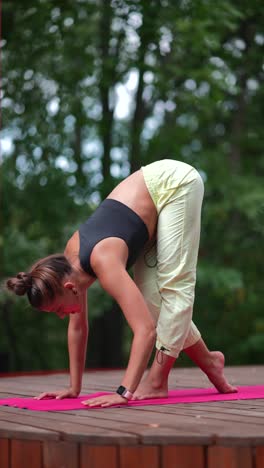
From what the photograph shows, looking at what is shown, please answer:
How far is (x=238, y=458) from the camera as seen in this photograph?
80.7 inches

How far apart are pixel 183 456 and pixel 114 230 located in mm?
1119

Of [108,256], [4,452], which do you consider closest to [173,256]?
[108,256]

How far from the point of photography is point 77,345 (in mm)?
3199

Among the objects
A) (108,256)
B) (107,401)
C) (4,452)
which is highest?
(108,256)

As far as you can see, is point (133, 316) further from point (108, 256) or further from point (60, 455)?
point (60, 455)

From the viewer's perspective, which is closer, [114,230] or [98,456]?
[98,456]

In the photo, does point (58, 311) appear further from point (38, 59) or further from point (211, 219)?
point (211, 219)

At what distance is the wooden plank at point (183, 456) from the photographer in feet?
6.88

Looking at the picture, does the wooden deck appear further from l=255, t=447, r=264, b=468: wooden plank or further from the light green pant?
the light green pant

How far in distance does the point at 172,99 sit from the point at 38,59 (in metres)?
1.66

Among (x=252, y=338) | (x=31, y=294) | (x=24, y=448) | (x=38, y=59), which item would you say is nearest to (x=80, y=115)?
(x=38, y=59)

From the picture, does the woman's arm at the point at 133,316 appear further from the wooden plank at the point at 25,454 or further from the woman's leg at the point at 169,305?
the wooden plank at the point at 25,454

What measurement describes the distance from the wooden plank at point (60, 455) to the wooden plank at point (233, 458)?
0.37m

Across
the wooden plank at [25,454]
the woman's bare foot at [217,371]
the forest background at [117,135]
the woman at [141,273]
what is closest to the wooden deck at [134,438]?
the wooden plank at [25,454]
